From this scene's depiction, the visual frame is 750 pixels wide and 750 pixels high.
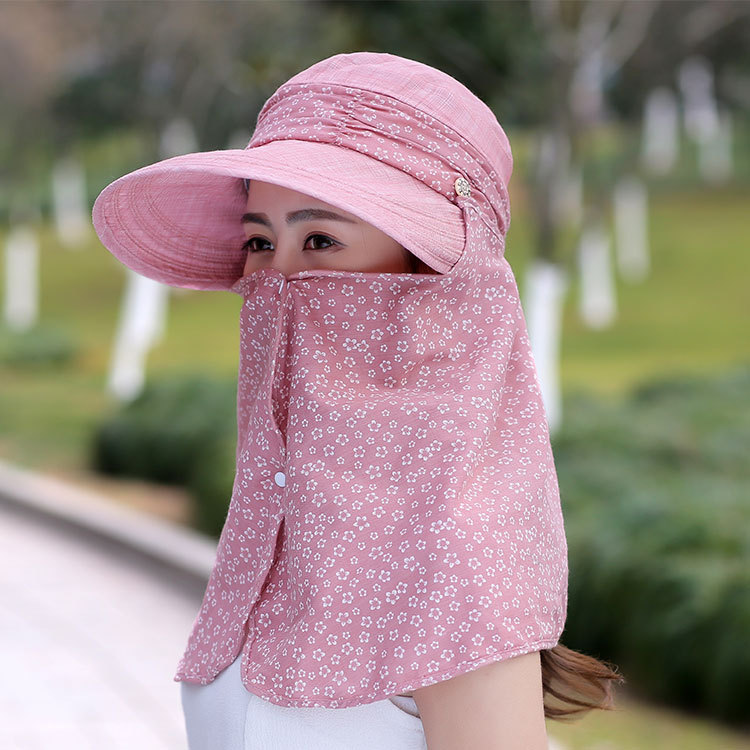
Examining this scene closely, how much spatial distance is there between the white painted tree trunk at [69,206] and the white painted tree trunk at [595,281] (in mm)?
13289

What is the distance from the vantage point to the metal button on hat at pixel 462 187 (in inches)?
65.2

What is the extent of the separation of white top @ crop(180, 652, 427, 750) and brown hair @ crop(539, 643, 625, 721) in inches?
9.6

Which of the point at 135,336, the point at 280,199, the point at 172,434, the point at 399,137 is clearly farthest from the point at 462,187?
the point at 135,336

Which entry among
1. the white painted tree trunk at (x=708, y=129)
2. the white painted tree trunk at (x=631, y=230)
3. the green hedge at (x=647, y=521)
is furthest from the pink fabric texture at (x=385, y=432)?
the white painted tree trunk at (x=708, y=129)

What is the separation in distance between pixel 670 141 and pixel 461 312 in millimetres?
36937

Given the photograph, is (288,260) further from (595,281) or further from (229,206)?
(595,281)

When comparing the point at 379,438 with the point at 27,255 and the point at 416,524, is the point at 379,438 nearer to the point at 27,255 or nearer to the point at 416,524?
the point at 416,524

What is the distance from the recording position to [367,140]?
1659 mm

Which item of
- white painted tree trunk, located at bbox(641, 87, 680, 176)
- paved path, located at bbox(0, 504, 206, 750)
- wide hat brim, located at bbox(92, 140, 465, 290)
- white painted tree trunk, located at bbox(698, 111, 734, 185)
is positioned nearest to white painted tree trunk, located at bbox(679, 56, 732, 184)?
white painted tree trunk, located at bbox(698, 111, 734, 185)

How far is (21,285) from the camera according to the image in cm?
2398

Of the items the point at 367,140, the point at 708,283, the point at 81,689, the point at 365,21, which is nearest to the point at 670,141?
the point at 708,283

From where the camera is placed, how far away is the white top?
155 cm

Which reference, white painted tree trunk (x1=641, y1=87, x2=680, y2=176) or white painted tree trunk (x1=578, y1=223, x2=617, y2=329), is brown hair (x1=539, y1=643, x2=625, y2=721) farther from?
white painted tree trunk (x1=641, y1=87, x2=680, y2=176)

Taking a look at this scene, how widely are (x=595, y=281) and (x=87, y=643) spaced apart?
18.2 meters
